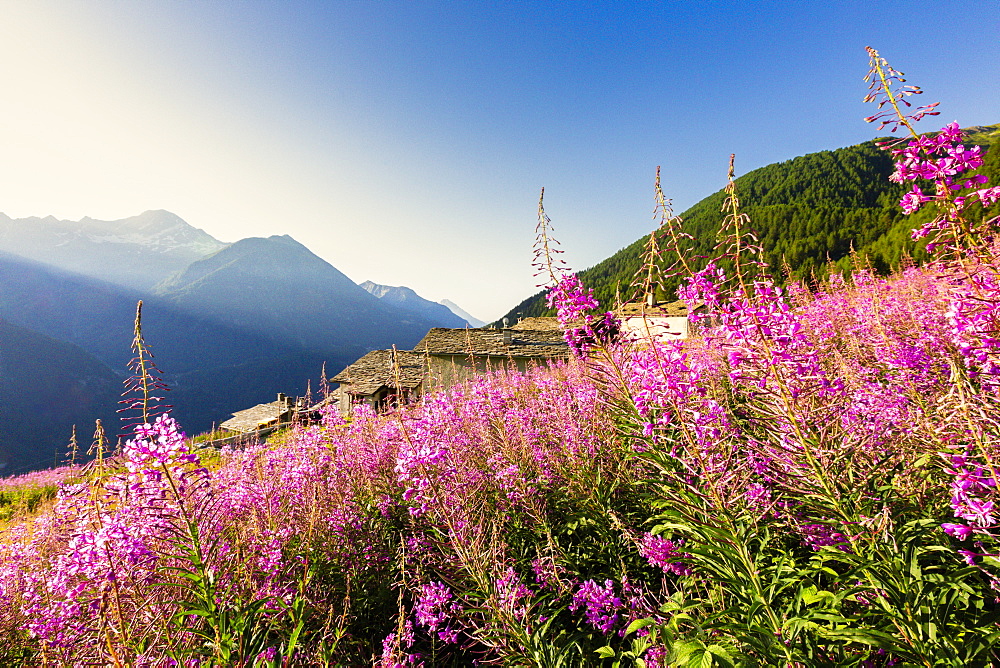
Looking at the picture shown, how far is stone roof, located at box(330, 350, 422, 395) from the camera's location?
27.3 metres

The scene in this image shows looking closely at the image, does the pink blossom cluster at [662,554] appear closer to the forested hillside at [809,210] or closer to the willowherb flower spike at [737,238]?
the willowherb flower spike at [737,238]

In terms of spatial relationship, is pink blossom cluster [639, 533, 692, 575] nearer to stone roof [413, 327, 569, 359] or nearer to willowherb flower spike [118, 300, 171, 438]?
willowherb flower spike [118, 300, 171, 438]

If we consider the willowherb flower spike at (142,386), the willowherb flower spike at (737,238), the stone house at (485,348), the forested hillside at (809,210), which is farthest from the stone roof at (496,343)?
the forested hillside at (809,210)

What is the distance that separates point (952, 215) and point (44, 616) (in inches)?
285

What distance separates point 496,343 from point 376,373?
1064cm

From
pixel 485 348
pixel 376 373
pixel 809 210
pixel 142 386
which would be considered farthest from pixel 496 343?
pixel 809 210

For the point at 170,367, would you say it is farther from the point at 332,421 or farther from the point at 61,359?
the point at 332,421

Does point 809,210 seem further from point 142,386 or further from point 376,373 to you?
point 142,386

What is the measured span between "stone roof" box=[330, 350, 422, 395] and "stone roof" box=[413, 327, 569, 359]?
1252 millimetres

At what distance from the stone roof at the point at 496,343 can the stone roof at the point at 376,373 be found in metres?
1.25

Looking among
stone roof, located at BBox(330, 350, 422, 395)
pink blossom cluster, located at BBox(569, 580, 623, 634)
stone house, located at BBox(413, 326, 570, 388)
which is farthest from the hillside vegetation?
stone roof, located at BBox(330, 350, 422, 395)

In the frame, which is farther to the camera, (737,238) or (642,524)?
(642,524)

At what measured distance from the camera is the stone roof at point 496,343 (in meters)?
25.6

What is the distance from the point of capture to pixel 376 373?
1218 inches
